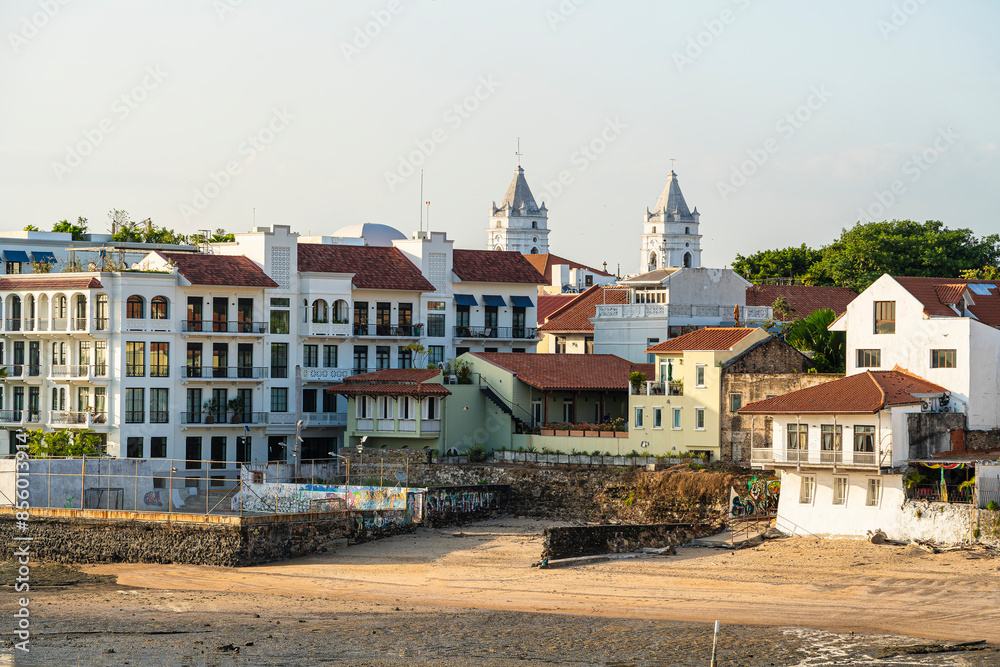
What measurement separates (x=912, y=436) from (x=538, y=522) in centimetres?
1804

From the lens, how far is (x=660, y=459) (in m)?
68.5

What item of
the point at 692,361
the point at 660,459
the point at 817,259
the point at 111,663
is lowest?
the point at 111,663

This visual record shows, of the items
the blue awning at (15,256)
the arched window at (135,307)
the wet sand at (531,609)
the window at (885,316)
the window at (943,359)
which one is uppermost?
the blue awning at (15,256)

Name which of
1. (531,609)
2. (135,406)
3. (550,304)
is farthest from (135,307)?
(550,304)

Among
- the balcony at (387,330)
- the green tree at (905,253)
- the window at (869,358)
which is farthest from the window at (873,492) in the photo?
the green tree at (905,253)

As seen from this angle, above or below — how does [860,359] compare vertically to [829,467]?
above

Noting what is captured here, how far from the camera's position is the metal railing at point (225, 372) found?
76825 millimetres

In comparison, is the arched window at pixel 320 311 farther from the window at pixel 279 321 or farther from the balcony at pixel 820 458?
the balcony at pixel 820 458

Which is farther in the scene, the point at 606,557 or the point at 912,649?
the point at 606,557

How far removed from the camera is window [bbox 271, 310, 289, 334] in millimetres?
80500

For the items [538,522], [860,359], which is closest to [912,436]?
[860,359]

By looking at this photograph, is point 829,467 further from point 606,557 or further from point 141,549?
point 141,549

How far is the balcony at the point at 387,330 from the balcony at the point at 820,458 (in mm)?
28709

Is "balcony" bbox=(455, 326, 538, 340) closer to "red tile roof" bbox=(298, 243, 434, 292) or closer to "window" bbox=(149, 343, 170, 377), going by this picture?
"red tile roof" bbox=(298, 243, 434, 292)
